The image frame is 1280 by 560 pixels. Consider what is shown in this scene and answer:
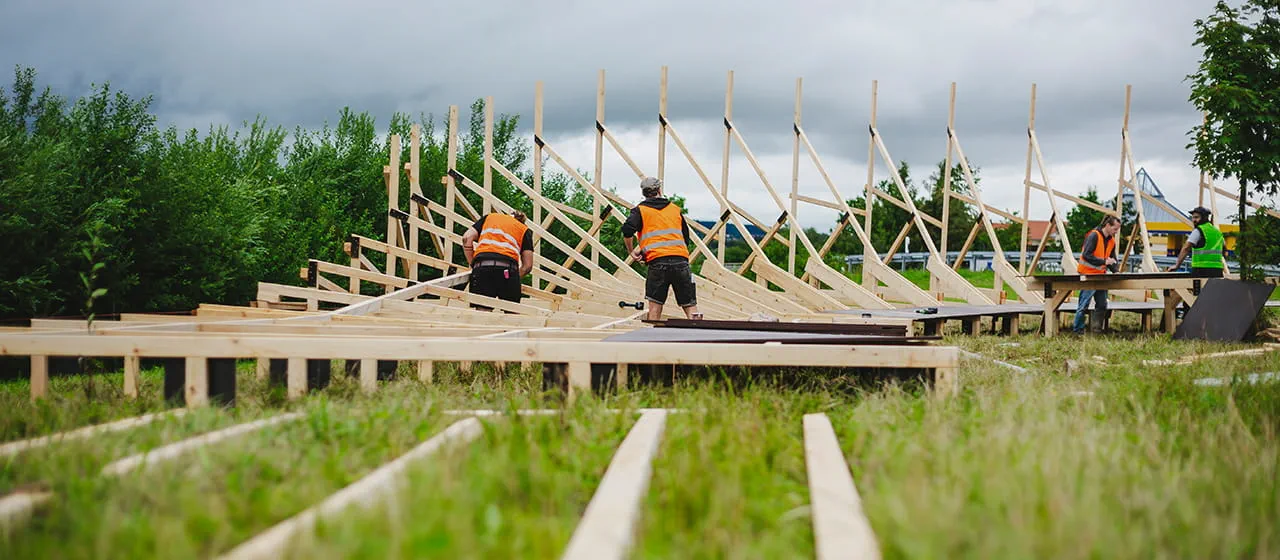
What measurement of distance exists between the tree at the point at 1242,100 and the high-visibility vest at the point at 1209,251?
391 mm

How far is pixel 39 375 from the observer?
4328 millimetres

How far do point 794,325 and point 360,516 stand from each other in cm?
450

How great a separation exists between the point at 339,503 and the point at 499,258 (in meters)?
6.91

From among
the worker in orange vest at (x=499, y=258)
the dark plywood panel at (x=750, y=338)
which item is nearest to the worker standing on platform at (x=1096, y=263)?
the dark plywood panel at (x=750, y=338)

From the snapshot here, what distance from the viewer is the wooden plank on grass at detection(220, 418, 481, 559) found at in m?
1.92

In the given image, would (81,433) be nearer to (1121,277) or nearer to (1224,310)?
(1121,277)

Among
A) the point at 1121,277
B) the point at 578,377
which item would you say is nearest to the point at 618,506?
the point at 578,377

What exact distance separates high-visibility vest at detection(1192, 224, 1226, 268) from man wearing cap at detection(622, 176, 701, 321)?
268 inches

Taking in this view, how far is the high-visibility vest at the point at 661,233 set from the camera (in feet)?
28.2

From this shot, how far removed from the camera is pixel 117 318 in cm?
779

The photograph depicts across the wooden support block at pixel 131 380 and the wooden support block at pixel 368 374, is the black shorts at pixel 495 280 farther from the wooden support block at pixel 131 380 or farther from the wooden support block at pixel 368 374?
the wooden support block at pixel 131 380

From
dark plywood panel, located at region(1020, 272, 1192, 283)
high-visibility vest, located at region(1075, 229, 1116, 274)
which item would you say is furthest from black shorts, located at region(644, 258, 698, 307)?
Answer: high-visibility vest, located at region(1075, 229, 1116, 274)

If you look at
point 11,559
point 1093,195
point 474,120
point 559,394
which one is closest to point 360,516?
point 11,559

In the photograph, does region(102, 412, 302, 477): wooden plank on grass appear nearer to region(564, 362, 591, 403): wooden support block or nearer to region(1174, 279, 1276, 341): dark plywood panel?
region(564, 362, 591, 403): wooden support block
